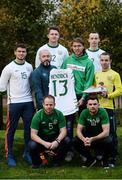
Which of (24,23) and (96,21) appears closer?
(24,23)

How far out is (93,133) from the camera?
9.94 metres

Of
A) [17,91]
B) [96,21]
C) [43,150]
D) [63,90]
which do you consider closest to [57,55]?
[63,90]

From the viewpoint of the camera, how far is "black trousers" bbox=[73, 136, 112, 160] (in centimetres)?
974

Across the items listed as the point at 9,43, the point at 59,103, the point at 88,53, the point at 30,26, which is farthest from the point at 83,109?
the point at 9,43

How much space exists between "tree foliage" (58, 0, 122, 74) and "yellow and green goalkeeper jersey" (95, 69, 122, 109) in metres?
14.4

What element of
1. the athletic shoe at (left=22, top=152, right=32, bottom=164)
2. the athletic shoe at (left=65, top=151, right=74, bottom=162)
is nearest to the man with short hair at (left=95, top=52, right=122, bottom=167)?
the athletic shoe at (left=65, top=151, right=74, bottom=162)

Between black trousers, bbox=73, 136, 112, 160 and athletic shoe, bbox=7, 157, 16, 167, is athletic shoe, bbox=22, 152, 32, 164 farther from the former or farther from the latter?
black trousers, bbox=73, 136, 112, 160

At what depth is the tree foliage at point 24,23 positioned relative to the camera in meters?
22.3

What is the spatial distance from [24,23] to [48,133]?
519 inches

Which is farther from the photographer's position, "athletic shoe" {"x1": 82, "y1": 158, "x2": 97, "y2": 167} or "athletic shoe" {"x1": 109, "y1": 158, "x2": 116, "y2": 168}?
"athletic shoe" {"x1": 82, "y1": 158, "x2": 97, "y2": 167}

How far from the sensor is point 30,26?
2217cm

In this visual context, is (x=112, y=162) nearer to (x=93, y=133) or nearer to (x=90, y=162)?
(x=90, y=162)

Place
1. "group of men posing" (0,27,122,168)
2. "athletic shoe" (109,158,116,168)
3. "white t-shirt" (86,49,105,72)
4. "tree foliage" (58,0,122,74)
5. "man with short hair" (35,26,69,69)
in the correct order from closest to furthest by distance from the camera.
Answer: "group of men posing" (0,27,122,168) < "athletic shoe" (109,158,116,168) < "man with short hair" (35,26,69,69) < "white t-shirt" (86,49,105,72) < "tree foliage" (58,0,122,74)

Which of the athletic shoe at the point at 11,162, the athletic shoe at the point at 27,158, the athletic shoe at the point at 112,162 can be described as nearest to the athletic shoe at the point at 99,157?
the athletic shoe at the point at 112,162
